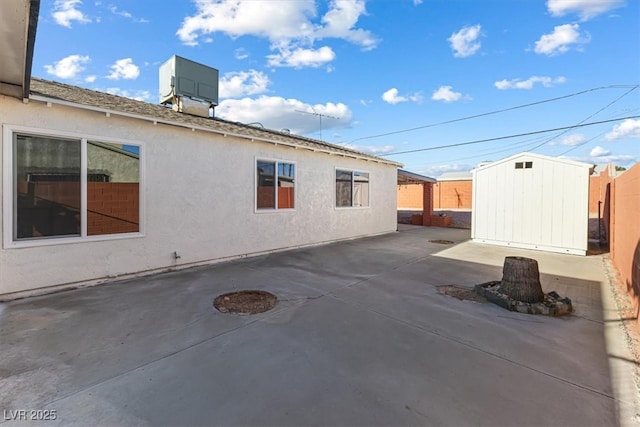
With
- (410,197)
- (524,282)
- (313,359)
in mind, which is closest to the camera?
(313,359)

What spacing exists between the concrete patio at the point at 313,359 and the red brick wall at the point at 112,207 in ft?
3.63

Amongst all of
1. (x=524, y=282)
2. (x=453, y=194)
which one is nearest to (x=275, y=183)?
(x=524, y=282)

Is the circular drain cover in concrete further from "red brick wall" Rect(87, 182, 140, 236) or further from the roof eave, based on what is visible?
the roof eave

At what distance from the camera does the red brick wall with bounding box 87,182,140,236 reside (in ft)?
16.8

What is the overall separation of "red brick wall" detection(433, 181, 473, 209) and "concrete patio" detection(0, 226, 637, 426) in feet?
86.1

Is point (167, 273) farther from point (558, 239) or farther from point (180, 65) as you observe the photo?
point (558, 239)

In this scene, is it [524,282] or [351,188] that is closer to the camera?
[524,282]

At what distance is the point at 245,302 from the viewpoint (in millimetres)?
4348

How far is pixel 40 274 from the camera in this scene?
457cm

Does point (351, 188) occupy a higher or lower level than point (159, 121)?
lower

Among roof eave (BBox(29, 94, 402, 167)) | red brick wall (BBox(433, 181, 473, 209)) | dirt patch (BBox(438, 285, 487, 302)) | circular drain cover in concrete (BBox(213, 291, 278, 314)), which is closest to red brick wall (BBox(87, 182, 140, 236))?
roof eave (BBox(29, 94, 402, 167))

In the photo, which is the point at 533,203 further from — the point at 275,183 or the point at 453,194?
the point at 453,194

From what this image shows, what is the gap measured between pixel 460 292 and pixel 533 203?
619cm

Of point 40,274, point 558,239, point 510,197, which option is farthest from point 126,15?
point 558,239
